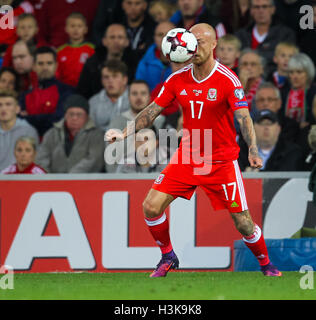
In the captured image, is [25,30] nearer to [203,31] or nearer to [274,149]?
[274,149]

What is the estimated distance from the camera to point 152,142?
11.4 metres

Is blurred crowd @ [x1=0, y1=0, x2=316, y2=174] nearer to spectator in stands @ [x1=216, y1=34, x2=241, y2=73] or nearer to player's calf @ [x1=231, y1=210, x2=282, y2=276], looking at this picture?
spectator in stands @ [x1=216, y1=34, x2=241, y2=73]

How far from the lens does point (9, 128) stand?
12641mm

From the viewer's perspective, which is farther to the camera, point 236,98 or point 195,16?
point 195,16

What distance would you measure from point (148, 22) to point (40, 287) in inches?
272

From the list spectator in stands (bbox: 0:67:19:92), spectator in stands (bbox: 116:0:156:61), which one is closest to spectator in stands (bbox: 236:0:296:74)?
spectator in stands (bbox: 116:0:156:61)

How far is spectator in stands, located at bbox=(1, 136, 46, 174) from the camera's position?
11.9m

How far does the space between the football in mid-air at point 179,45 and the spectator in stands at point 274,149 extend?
3.62 m

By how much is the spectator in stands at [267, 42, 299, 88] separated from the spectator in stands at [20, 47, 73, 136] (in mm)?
3071

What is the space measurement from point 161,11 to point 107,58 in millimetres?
1122

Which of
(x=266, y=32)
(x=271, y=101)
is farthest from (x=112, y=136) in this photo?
(x=266, y=32)

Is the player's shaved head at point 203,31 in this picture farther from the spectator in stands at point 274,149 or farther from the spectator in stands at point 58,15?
the spectator in stands at point 58,15

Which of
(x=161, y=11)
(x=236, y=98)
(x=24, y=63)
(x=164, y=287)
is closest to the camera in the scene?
(x=164, y=287)
